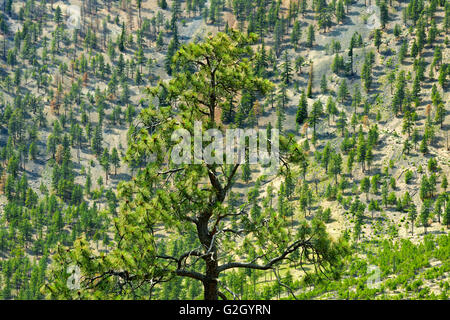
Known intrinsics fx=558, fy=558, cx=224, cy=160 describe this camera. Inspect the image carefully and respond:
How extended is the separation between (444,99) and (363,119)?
26.5 metres

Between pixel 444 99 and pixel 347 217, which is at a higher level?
pixel 444 99

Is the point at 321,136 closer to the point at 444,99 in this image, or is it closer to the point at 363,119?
A: the point at 363,119

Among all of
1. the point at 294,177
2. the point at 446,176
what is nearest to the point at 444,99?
the point at 446,176

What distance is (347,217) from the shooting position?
148500mm

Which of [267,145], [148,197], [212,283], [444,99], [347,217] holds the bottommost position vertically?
[347,217]

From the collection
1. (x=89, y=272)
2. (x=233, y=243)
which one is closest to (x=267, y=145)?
(x=233, y=243)

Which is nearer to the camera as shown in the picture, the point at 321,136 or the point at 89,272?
the point at 89,272

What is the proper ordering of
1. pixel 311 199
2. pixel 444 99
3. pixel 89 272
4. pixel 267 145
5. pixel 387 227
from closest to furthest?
pixel 89 272
pixel 267 145
pixel 387 227
pixel 311 199
pixel 444 99

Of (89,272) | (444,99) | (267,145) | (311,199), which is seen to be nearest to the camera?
(89,272)

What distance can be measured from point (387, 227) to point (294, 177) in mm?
127302

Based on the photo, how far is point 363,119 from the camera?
18688cm
